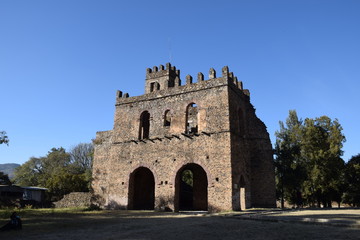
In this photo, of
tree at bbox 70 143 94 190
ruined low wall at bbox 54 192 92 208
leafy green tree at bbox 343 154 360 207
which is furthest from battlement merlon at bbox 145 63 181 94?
tree at bbox 70 143 94 190

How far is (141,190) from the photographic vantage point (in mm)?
A: 21828

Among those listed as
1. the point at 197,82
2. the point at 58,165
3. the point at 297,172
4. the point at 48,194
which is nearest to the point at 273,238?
the point at 197,82

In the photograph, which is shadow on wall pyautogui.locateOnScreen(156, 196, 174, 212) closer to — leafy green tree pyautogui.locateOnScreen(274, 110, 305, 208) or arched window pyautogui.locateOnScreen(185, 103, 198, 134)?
arched window pyautogui.locateOnScreen(185, 103, 198, 134)

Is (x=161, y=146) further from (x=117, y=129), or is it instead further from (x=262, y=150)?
(x=262, y=150)

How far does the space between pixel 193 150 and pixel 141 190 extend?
635cm

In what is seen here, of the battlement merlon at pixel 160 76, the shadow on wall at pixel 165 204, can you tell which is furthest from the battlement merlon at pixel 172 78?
the shadow on wall at pixel 165 204

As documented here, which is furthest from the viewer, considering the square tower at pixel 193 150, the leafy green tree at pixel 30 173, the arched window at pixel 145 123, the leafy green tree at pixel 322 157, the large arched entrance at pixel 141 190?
the leafy green tree at pixel 30 173

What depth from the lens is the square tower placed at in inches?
690

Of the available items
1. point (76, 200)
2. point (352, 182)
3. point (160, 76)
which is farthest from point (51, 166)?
point (352, 182)

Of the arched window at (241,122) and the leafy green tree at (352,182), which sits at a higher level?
the arched window at (241,122)

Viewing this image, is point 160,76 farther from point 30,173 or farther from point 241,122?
point 30,173

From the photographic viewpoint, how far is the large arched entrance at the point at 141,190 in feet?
67.1

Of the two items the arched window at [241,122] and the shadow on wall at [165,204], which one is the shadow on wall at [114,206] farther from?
the arched window at [241,122]

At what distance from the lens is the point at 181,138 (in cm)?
1898
